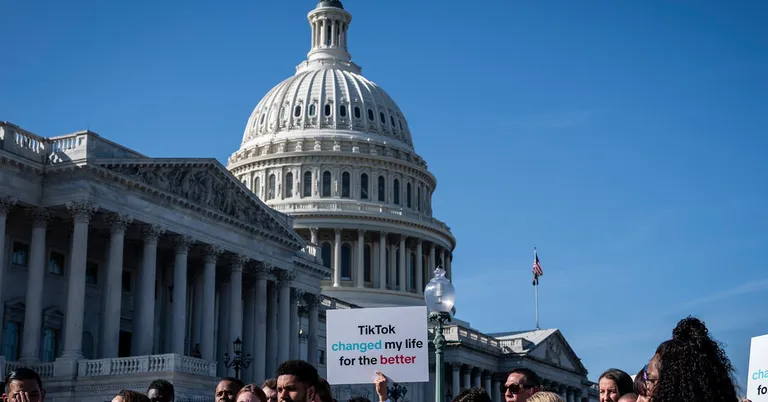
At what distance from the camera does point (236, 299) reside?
62.2 m

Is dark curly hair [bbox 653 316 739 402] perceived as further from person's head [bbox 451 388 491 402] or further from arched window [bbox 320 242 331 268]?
arched window [bbox 320 242 331 268]

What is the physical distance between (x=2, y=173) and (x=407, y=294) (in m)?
66.1

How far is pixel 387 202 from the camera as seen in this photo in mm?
116375

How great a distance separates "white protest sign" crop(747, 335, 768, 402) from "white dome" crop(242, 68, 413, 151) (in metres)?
101

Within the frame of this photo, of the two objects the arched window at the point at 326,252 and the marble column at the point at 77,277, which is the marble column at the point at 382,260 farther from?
the marble column at the point at 77,277

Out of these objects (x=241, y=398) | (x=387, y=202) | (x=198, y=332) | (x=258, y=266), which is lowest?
(x=241, y=398)

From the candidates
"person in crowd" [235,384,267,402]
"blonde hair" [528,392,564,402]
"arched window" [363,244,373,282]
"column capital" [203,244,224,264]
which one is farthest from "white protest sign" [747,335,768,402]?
"arched window" [363,244,373,282]

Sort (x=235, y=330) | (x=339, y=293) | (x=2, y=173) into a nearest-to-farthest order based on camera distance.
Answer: (x=2, y=173) < (x=235, y=330) < (x=339, y=293)

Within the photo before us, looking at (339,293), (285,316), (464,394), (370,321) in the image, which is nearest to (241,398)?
(464,394)

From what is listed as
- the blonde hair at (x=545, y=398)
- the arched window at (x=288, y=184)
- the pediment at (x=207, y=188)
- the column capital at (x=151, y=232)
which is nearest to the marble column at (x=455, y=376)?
the arched window at (x=288, y=184)

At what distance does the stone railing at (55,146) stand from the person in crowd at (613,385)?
42.6 m

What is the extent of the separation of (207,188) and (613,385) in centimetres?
4997

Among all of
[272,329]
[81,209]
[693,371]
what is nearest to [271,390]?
[693,371]

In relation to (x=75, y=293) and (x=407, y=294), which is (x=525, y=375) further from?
(x=407, y=294)
